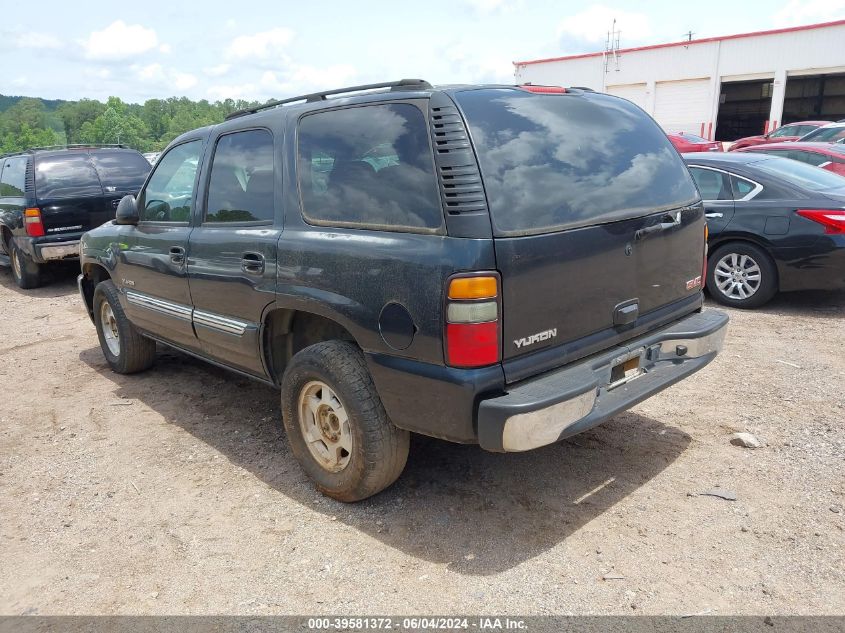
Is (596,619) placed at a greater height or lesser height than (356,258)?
lesser

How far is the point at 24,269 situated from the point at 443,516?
8.35 meters

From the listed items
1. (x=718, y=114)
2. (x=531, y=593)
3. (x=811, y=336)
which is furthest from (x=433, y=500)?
A: (x=718, y=114)

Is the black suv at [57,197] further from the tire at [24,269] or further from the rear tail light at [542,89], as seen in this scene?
the rear tail light at [542,89]

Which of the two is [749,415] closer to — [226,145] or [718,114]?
[226,145]

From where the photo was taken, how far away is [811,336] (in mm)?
5871

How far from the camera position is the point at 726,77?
31.6 meters

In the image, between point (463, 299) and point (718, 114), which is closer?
point (463, 299)

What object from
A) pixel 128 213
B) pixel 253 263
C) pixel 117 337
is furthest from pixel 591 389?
pixel 117 337

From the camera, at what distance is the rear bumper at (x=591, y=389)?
2.69 meters

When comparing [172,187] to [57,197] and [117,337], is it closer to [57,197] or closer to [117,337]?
[117,337]

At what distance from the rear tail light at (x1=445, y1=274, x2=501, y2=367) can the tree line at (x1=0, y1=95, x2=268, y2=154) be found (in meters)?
74.8

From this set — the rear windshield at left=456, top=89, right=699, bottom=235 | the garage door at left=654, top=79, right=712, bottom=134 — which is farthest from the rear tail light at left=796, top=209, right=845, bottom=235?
the garage door at left=654, top=79, right=712, bottom=134

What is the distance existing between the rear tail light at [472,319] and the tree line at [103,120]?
2944 inches

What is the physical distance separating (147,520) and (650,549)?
2440 millimetres
